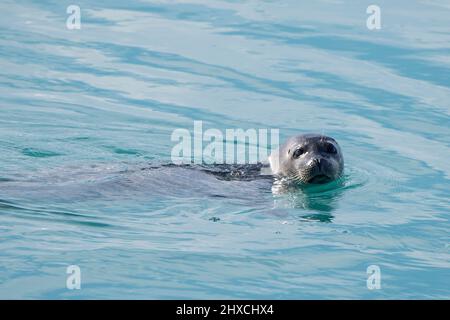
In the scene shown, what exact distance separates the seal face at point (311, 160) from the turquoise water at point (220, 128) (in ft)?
0.63

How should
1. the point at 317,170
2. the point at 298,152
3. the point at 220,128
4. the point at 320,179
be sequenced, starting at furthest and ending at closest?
the point at 220,128 → the point at 298,152 → the point at 320,179 → the point at 317,170

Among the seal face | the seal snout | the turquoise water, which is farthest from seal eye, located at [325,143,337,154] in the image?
the turquoise water

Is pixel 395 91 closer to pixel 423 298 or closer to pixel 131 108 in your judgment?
pixel 131 108

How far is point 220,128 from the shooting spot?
41.8 feet

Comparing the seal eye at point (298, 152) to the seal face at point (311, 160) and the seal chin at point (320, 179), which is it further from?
the seal chin at point (320, 179)

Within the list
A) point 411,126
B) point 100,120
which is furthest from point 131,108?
point 411,126

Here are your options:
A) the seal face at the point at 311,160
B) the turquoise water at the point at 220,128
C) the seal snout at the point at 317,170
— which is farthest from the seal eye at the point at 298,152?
the turquoise water at the point at 220,128

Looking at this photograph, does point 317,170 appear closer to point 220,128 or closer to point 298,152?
point 298,152

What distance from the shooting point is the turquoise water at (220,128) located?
317 inches

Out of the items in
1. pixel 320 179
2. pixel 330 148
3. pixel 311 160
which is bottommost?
pixel 320 179

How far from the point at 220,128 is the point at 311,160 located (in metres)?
2.51

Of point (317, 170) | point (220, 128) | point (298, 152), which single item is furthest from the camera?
point (220, 128)

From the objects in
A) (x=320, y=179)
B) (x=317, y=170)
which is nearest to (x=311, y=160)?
(x=317, y=170)

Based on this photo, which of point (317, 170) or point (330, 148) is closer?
point (317, 170)
